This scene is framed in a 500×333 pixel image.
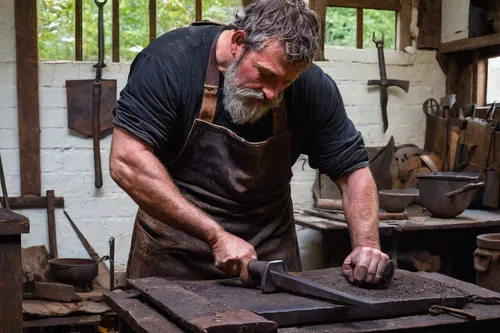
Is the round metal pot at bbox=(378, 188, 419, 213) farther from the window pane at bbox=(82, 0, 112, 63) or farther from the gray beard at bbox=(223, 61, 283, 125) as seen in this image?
the gray beard at bbox=(223, 61, 283, 125)

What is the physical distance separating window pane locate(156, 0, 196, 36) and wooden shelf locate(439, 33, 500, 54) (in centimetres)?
196

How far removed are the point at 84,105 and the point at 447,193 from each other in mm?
2416

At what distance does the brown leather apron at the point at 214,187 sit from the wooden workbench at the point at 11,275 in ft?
1.78

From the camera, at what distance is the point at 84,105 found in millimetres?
4707

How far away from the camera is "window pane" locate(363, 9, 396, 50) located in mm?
5445

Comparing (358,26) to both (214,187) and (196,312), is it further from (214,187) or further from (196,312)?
(196,312)

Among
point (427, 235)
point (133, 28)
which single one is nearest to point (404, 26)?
point (427, 235)

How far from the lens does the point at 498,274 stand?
3.68 metres

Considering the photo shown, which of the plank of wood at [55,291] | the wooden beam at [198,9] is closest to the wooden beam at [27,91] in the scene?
the plank of wood at [55,291]

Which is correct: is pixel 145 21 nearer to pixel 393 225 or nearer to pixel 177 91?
pixel 393 225

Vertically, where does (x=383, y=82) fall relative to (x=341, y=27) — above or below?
below

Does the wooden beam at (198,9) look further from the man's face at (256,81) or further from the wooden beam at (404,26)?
the man's face at (256,81)

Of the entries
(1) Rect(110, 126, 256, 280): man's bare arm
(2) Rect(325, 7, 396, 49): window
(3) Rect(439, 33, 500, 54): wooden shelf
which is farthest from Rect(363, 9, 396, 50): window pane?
(1) Rect(110, 126, 256, 280): man's bare arm

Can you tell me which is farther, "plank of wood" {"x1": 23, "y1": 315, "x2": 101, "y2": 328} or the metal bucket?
"plank of wood" {"x1": 23, "y1": 315, "x2": 101, "y2": 328}
